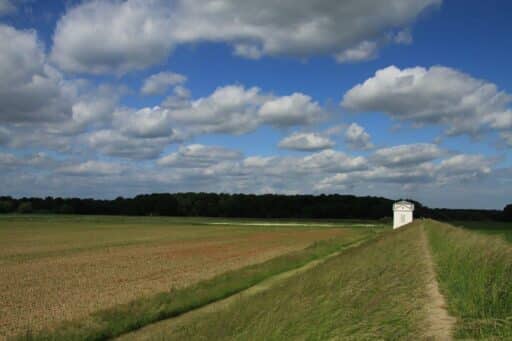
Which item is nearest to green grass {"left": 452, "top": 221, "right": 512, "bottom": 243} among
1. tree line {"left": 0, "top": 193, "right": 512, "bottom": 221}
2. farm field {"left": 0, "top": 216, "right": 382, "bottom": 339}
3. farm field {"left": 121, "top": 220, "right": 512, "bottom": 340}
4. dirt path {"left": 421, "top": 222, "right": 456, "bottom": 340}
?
farm field {"left": 0, "top": 216, "right": 382, "bottom": 339}

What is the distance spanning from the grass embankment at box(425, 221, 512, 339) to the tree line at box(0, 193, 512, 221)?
477ft

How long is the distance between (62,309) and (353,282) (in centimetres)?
998

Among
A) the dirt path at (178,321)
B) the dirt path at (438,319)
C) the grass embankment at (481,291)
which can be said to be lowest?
the dirt path at (178,321)

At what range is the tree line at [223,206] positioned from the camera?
529ft

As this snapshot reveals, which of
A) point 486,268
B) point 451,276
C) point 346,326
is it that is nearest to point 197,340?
point 346,326

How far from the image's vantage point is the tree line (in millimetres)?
161250

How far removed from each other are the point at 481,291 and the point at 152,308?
31.5 ft

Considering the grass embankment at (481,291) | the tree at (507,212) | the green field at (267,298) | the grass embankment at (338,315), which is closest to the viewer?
the grass embankment at (338,315)

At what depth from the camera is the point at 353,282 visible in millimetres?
8992

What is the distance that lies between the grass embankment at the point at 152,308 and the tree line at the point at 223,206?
138 meters

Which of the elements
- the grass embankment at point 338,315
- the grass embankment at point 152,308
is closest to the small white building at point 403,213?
the grass embankment at point 152,308

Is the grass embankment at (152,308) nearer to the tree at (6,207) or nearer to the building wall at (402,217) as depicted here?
the building wall at (402,217)

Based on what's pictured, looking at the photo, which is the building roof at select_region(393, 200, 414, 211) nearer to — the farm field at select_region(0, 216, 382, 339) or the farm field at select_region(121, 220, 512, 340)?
the farm field at select_region(0, 216, 382, 339)

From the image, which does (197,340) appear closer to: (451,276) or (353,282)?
(353,282)
